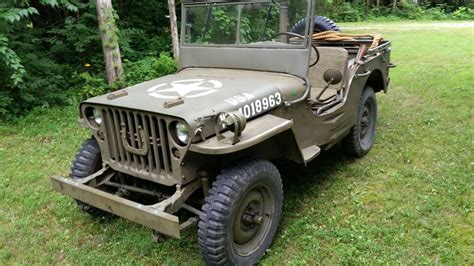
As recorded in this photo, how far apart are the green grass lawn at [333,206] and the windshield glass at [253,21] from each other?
56.9 inches

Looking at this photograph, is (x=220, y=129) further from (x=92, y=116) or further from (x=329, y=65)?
(x=329, y=65)

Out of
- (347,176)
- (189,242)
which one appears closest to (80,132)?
(189,242)

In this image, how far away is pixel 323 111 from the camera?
3988mm

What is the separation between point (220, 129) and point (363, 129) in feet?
9.03

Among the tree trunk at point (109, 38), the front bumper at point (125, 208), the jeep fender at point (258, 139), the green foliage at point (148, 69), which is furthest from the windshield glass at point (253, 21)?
the green foliage at point (148, 69)

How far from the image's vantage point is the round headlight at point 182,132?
9.24 ft

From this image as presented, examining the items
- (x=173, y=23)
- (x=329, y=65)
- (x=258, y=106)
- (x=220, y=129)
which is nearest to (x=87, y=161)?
(x=220, y=129)

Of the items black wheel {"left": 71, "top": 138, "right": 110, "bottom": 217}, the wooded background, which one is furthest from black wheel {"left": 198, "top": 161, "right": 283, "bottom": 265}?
the wooded background

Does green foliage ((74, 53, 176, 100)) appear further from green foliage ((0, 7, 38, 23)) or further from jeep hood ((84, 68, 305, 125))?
jeep hood ((84, 68, 305, 125))

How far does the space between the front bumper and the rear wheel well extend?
130 inches

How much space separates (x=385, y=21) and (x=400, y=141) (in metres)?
17.8

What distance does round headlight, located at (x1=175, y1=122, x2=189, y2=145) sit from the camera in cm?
282

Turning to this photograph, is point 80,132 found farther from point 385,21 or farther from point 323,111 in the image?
point 385,21

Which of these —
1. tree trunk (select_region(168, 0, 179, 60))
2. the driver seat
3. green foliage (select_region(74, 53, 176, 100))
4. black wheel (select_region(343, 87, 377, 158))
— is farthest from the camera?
tree trunk (select_region(168, 0, 179, 60))
